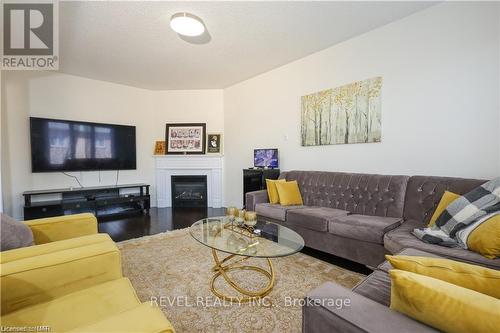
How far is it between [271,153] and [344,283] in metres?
2.40

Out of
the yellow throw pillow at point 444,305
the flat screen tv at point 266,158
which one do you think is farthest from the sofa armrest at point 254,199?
the yellow throw pillow at point 444,305

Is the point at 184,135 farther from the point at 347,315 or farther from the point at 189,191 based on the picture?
the point at 347,315

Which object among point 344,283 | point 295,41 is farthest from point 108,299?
point 295,41

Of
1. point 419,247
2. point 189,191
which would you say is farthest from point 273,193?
point 189,191

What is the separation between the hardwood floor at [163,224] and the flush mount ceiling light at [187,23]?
8.82 ft

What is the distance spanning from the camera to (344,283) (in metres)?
2.03

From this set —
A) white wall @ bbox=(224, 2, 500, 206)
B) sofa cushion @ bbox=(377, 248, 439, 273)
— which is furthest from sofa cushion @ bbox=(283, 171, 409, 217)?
sofa cushion @ bbox=(377, 248, 439, 273)

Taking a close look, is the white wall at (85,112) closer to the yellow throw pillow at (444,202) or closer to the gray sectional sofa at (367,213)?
the gray sectional sofa at (367,213)

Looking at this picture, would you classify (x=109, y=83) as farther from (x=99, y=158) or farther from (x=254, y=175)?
(x=254, y=175)

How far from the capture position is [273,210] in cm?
300

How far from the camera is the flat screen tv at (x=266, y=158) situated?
157 inches

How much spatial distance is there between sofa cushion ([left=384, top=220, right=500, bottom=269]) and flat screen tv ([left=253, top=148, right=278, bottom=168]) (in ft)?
7.06

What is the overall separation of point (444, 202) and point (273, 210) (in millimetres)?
1714

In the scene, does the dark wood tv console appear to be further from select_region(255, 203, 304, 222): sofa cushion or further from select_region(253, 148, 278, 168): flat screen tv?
select_region(255, 203, 304, 222): sofa cushion
